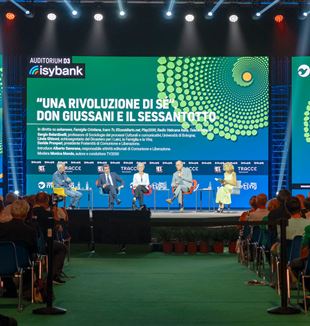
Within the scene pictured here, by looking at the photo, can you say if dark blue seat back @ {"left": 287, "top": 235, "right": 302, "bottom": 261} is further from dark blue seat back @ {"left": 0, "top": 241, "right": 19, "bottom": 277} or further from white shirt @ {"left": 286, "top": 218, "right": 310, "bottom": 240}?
dark blue seat back @ {"left": 0, "top": 241, "right": 19, "bottom": 277}

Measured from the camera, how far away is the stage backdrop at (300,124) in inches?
670

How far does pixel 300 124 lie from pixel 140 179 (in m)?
3.83

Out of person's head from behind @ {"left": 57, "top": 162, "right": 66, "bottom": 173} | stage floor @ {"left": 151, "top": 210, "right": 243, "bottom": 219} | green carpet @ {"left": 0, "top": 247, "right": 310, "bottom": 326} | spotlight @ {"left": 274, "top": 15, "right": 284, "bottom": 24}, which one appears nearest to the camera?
green carpet @ {"left": 0, "top": 247, "right": 310, "bottom": 326}

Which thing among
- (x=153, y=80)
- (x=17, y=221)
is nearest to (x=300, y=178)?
(x=153, y=80)

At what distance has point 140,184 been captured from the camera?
16.4 meters

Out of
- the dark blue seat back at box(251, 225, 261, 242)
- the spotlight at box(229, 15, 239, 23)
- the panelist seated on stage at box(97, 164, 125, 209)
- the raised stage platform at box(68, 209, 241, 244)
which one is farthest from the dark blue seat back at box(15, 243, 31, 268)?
the spotlight at box(229, 15, 239, 23)

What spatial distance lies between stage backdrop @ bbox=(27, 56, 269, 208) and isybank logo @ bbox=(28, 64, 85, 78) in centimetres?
2

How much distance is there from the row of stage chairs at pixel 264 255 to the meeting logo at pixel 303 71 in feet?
23.1

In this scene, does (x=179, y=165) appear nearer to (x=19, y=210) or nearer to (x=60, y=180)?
(x=60, y=180)

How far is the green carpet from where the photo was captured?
6.14 metres

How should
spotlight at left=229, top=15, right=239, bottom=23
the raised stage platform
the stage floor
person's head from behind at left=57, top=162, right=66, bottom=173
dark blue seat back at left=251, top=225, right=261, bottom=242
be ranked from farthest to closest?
spotlight at left=229, top=15, right=239, bottom=23 → person's head from behind at left=57, top=162, right=66, bottom=173 → the stage floor → the raised stage platform → dark blue seat back at left=251, top=225, right=261, bottom=242

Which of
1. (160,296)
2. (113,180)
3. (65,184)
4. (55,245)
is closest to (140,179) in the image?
(113,180)

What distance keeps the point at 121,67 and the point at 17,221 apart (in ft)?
34.1

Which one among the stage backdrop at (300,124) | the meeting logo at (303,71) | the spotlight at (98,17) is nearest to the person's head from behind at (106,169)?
the spotlight at (98,17)
